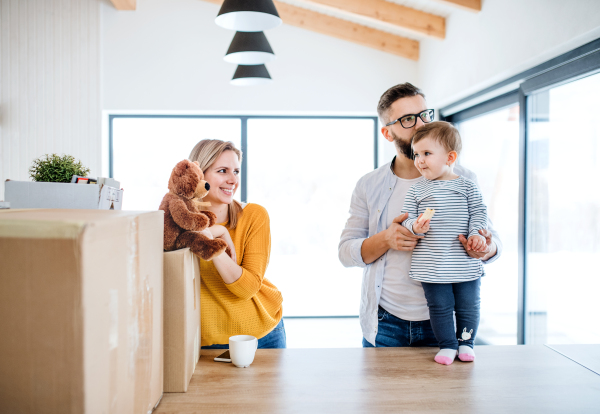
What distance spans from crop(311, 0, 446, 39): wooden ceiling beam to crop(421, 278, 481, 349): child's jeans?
2.96 metres

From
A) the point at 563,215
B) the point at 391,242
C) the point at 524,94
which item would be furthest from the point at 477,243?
the point at 524,94

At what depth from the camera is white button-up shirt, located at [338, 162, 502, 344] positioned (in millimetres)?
1493

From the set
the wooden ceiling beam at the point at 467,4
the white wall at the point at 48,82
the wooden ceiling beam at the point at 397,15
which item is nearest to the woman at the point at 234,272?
the wooden ceiling beam at the point at 467,4

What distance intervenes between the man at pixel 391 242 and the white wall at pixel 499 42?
1.12 meters

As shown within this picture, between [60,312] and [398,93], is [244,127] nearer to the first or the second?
[398,93]

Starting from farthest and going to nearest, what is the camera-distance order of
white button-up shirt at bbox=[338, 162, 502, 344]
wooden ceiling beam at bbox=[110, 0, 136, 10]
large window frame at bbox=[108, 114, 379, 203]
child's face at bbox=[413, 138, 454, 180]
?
large window frame at bbox=[108, 114, 379, 203]
wooden ceiling beam at bbox=[110, 0, 136, 10]
white button-up shirt at bbox=[338, 162, 502, 344]
child's face at bbox=[413, 138, 454, 180]

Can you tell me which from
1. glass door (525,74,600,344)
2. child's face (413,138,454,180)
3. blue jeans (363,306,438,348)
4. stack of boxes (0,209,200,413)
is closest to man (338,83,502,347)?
blue jeans (363,306,438,348)

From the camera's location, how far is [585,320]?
2.22 m

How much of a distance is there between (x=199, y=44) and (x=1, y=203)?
3.52 m

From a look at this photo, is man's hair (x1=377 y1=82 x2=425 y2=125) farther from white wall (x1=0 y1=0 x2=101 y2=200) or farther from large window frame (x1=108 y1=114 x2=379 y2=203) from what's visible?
white wall (x1=0 y1=0 x2=101 y2=200)

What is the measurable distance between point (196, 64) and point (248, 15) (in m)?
2.42

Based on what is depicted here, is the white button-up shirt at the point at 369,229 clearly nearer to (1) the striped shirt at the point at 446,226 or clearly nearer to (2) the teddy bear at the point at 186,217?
(1) the striped shirt at the point at 446,226

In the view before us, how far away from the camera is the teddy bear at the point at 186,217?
1.04m

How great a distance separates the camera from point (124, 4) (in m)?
4.03
